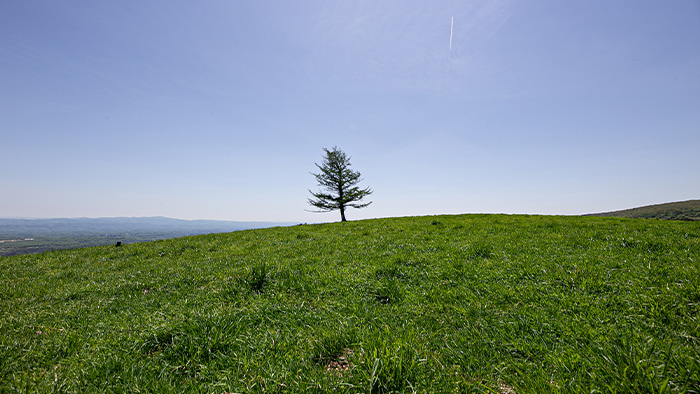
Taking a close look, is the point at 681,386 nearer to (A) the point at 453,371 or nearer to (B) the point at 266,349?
(A) the point at 453,371

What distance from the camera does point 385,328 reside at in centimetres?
465

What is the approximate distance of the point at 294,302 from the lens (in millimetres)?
6113

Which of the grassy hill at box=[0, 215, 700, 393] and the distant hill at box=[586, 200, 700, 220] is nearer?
the grassy hill at box=[0, 215, 700, 393]

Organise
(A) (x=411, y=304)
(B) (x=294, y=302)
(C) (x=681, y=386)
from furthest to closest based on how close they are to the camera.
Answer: (B) (x=294, y=302) < (A) (x=411, y=304) < (C) (x=681, y=386)

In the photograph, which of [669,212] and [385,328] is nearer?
[385,328]

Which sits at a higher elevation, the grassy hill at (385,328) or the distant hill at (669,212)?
the distant hill at (669,212)

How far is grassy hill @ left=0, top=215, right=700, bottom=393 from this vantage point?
3.18 m

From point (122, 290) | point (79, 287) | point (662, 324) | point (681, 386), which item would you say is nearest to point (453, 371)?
point (681, 386)

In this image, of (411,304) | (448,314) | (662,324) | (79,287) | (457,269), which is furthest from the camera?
(79,287)

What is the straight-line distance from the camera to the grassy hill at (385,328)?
3.18 m

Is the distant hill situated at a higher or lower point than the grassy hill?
higher

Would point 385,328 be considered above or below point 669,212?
below

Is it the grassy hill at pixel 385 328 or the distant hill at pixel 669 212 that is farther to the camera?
the distant hill at pixel 669 212

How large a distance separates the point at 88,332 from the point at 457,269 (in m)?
8.87
